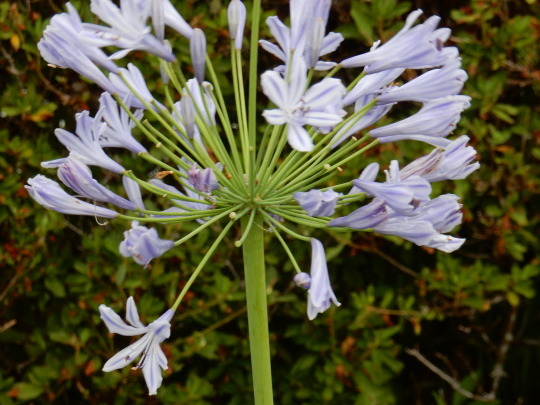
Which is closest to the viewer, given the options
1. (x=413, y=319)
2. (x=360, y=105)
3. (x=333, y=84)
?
(x=333, y=84)

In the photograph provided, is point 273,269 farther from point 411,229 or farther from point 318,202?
point 318,202

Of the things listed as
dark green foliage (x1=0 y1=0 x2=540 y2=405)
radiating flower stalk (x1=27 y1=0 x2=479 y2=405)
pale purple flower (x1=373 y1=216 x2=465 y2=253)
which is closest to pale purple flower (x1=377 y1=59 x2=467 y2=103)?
radiating flower stalk (x1=27 y1=0 x2=479 y2=405)

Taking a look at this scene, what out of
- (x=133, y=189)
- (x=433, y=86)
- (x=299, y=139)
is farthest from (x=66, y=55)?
(x=433, y=86)

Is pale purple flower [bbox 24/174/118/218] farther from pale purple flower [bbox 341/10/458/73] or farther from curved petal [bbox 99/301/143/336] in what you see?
pale purple flower [bbox 341/10/458/73]

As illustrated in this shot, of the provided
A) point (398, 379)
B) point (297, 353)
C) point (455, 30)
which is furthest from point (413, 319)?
point (455, 30)

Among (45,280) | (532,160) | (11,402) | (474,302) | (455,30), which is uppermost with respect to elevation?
(455,30)

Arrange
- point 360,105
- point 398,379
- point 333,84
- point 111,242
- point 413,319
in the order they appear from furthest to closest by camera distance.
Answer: point 398,379 → point 413,319 → point 111,242 → point 360,105 → point 333,84

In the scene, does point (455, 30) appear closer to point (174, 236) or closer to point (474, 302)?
point (474, 302)

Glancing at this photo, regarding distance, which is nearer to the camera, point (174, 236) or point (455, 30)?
point (174, 236)
